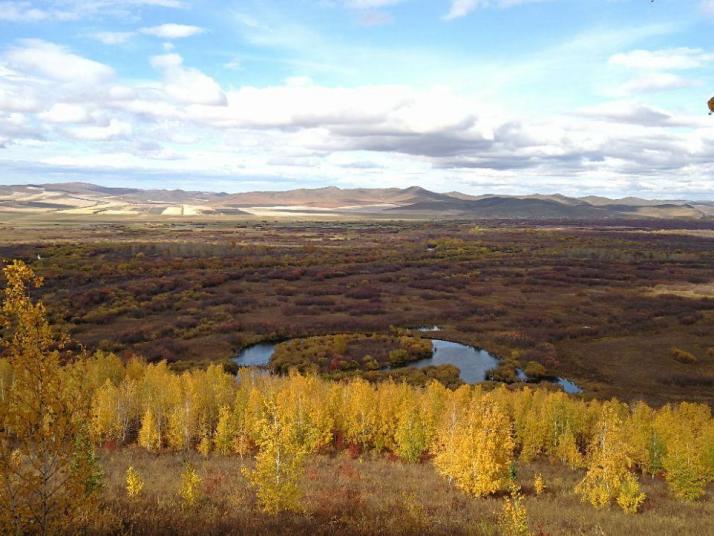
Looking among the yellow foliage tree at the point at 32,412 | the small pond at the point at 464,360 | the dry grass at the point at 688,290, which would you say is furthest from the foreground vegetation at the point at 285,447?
the dry grass at the point at 688,290

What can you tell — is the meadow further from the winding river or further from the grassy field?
the winding river

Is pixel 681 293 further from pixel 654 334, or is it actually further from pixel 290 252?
pixel 290 252

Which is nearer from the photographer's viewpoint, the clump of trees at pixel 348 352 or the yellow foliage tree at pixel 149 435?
the yellow foliage tree at pixel 149 435

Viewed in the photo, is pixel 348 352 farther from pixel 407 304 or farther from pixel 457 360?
pixel 407 304

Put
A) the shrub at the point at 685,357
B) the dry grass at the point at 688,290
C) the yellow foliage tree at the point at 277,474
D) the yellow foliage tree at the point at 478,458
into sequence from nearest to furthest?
1. the yellow foliage tree at the point at 277,474
2. the yellow foliage tree at the point at 478,458
3. the shrub at the point at 685,357
4. the dry grass at the point at 688,290

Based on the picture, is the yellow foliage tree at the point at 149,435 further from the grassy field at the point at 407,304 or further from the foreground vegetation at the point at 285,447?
the grassy field at the point at 407,304

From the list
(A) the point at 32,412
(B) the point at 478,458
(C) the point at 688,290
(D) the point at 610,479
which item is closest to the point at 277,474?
(A) the point at 32,412

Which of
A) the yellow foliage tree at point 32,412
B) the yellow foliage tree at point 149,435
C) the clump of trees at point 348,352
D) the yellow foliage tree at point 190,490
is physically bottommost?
the clump of trees at point 348,352

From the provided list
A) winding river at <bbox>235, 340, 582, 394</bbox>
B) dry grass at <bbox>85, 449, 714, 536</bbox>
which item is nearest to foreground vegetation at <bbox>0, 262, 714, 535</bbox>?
dry grass at <bbox>85, 449, 714, 536</bbox>
